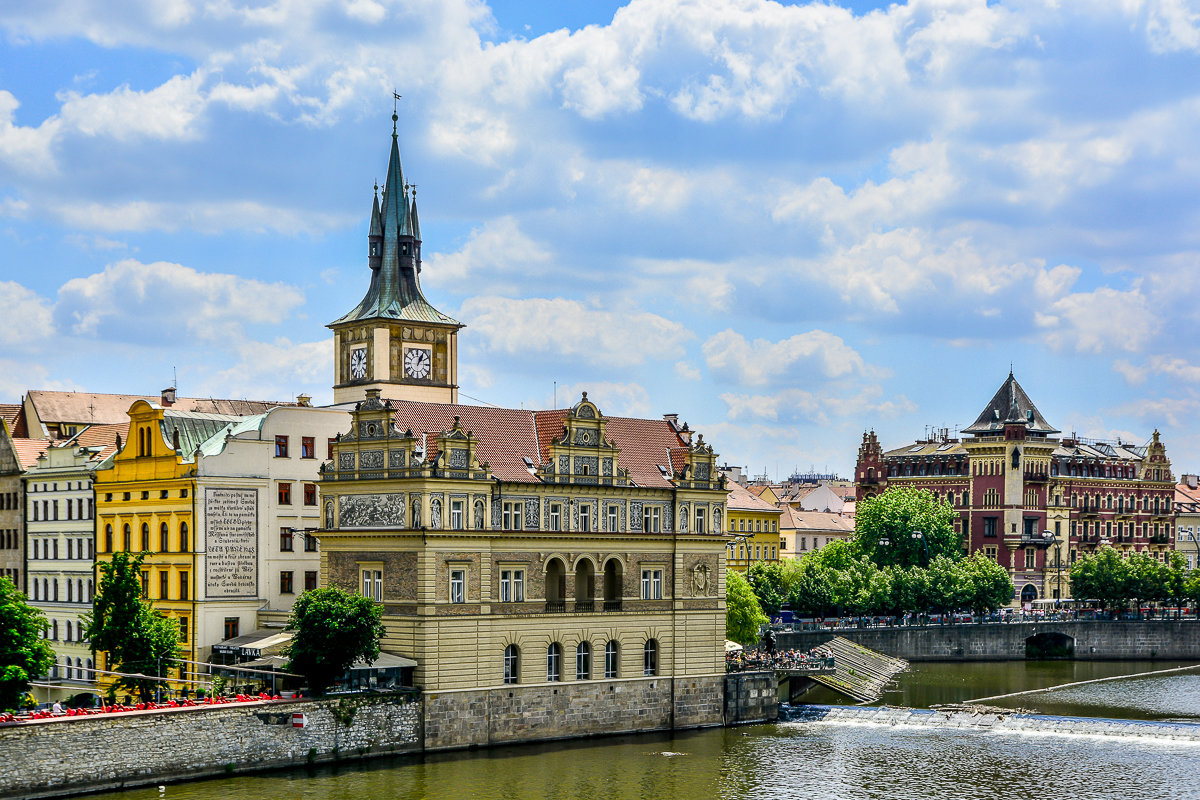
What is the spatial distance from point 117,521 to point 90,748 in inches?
1149

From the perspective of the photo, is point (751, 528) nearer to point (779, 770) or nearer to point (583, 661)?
point (583, 661)

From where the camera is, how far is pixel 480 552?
88062 millimetres

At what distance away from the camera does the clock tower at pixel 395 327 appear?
110 meters

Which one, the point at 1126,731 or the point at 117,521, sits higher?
the point at 117,521

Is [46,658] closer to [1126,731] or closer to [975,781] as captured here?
[975,781]

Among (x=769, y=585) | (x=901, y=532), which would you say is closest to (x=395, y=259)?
(x=769, y=585)

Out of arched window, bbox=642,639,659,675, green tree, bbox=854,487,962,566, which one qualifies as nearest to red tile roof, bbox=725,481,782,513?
green tree, bbox=854,487,962,566

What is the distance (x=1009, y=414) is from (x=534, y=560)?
11047 cm

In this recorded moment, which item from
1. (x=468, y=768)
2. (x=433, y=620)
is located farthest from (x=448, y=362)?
(x=468, y=768)

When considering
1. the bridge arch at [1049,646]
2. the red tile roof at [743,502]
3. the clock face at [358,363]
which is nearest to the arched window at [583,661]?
the clock face at [358,363]

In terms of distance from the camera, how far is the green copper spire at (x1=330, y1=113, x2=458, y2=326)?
366 feet

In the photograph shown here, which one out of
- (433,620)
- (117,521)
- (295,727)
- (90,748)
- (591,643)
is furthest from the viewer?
(117,521)

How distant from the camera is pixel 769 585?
153875 mm

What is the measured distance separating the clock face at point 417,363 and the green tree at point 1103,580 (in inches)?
3365
